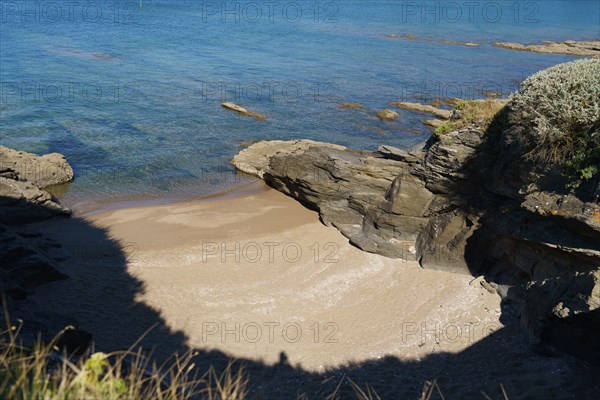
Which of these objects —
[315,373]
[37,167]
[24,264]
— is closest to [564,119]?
[315,373]

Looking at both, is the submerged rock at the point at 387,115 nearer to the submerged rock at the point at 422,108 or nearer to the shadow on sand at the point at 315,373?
the submerged rock at the point at 422,108

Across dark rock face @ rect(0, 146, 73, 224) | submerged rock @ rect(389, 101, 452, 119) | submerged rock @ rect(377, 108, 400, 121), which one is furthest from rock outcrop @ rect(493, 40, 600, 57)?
dark rock face @ rect(0, 146, 73, 224)

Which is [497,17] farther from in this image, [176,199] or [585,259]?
[585,259]

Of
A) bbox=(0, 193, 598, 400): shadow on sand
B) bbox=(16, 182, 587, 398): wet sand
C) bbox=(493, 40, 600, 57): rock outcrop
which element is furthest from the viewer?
bbox=(493, 40, 600, 57): rock outcrop

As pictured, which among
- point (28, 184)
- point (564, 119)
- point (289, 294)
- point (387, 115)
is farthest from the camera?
point (387, 115)

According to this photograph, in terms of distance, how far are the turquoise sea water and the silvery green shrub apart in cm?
1386

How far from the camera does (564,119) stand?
12.5m

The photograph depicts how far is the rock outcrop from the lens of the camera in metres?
63.2

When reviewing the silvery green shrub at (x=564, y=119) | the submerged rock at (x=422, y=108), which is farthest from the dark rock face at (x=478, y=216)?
the submerged rock at (x=422, y=108)

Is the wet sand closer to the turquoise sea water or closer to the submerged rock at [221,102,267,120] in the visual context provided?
the turquoise sea water

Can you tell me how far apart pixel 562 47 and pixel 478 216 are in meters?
59.0

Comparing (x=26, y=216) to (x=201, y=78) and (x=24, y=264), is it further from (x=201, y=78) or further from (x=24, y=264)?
(x=201, y=78)

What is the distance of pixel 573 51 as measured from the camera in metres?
63.6

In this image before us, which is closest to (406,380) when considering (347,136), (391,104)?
(347,136)
